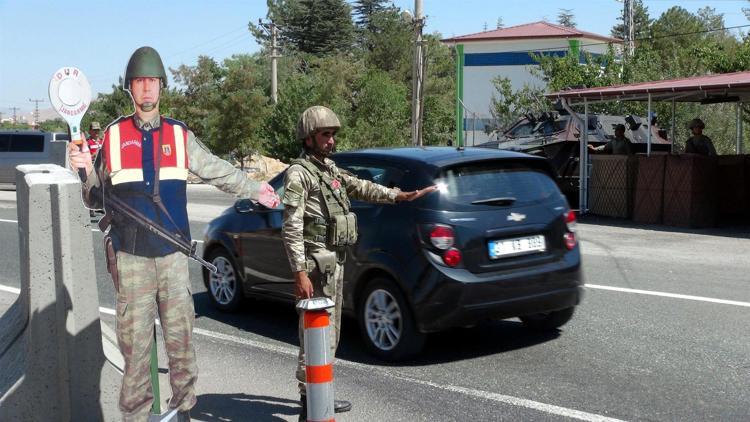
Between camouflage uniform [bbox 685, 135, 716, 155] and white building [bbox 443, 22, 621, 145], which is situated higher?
white building [bbox 443, 22, 621, 145]

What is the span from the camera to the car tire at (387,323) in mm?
6691

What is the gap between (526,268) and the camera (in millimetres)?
6809

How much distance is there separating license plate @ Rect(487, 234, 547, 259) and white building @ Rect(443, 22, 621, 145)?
59.0m

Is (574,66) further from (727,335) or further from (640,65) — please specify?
(727,335)

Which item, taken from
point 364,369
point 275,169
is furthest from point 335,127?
point 275,169

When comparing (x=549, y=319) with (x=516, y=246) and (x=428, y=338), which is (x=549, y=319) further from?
(x=516, y=246)

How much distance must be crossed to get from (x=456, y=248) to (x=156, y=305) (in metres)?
2.70

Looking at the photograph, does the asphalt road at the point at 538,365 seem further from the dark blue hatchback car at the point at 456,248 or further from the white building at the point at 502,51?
the white building at the point at 502,51

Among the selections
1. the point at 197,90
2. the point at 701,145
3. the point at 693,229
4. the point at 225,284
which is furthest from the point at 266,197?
the point at 197,90

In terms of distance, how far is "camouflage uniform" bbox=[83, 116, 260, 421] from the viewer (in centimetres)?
428

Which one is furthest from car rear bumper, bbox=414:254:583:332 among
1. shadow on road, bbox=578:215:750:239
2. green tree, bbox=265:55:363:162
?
green tree, bbox=265:55:363:162

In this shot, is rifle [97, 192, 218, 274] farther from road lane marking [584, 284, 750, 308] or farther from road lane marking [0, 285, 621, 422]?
road lane marking [584, 284, 750, 308]

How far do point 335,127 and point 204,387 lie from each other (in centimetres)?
233

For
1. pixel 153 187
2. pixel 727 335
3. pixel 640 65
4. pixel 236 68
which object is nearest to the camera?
pixel 153 187
